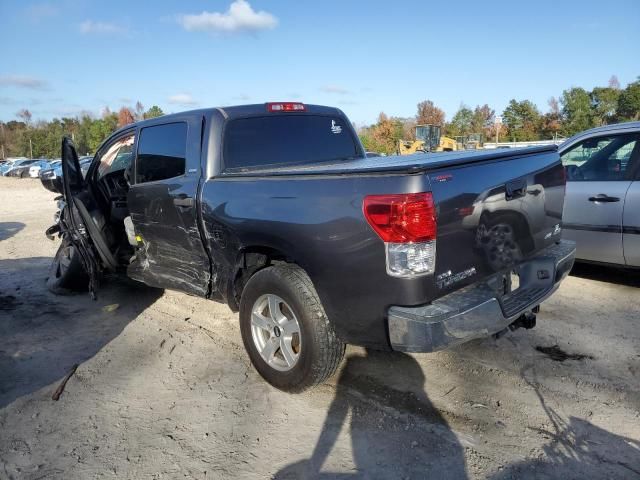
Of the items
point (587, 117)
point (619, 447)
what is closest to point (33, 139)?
point (587, 117)

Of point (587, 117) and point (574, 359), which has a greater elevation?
point (587, 117)

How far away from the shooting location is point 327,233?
2.71 meters

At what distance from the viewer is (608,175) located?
4.98 meters

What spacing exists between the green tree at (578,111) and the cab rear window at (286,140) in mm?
45575

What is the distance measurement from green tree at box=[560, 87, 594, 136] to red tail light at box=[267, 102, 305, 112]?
45.9 meters

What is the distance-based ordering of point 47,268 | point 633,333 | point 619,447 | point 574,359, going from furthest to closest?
point 47,268 → point 633,333 → point 574,359 → point 619,447

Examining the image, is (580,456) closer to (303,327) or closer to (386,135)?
(303,327)

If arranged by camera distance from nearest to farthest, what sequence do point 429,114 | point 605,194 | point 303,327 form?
point 303,327
point 605,194
point 429,114

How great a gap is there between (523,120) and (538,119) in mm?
1407

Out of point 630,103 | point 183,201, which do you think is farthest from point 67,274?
point 630,103

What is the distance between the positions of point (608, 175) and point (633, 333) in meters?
1.78

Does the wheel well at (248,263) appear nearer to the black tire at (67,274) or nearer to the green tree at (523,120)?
the black tire at (67,274)

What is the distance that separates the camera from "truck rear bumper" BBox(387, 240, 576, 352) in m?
2.49

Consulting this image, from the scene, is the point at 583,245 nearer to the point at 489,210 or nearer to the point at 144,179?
the point at 489,210
